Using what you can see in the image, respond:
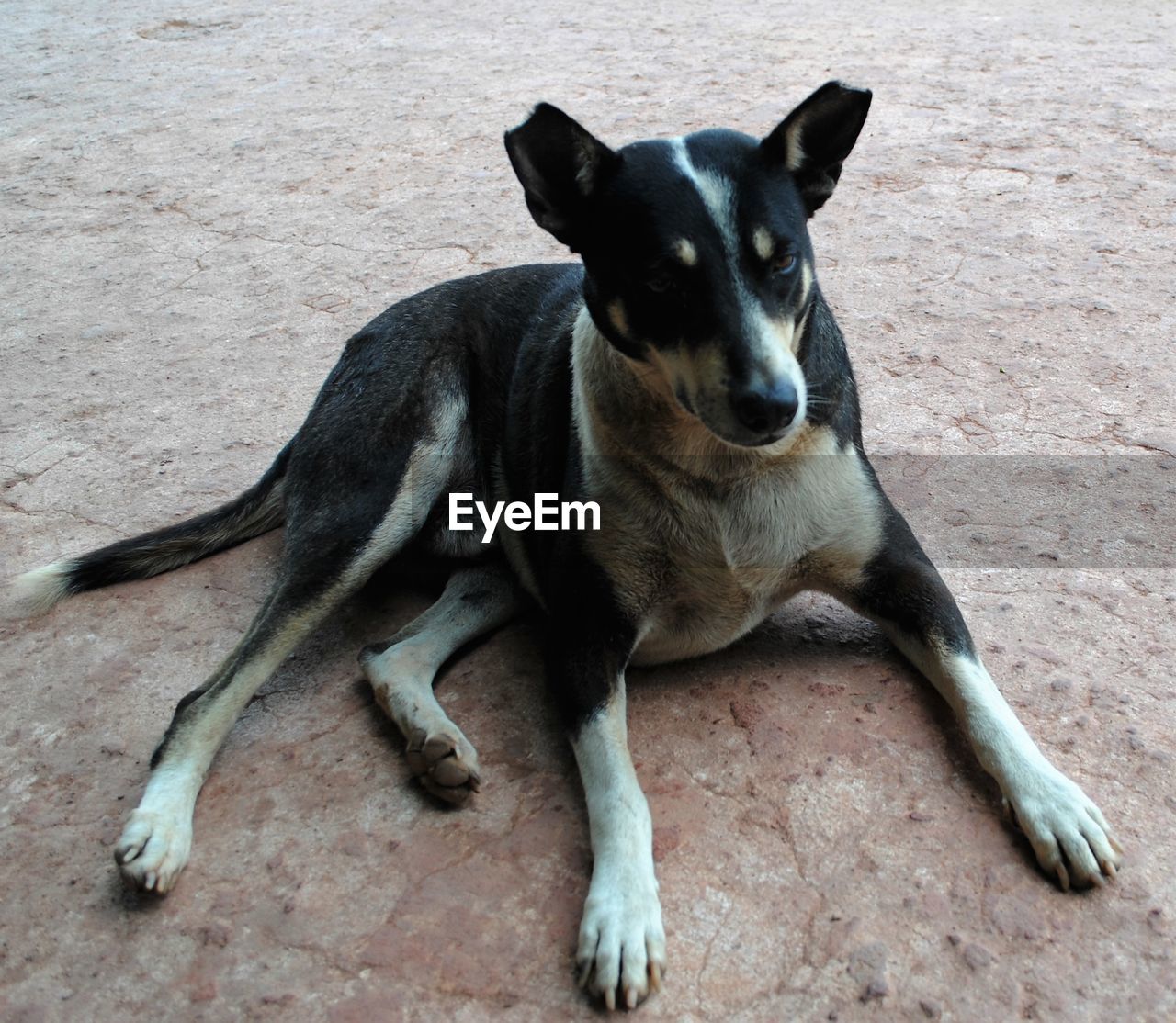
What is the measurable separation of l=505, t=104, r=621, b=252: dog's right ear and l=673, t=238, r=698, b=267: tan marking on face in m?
0.28

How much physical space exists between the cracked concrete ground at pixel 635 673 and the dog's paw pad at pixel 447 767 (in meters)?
0.05

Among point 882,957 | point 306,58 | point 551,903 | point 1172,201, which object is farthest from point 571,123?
point 306,58

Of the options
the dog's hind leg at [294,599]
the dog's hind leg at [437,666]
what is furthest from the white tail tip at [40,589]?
the dog's hind leg at [437,666]

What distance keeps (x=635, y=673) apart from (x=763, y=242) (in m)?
1.06

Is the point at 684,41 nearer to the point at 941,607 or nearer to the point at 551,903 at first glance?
the point at 941,607

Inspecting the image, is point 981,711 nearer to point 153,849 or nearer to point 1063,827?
point 1063,827

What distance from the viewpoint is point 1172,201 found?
15.8 ft

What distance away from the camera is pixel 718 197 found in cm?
229

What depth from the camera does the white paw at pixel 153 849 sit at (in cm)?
228

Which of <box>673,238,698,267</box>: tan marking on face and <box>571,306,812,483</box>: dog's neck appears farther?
<box>571,306,812,483</box>: dog's neck

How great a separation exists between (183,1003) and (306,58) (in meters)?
6.84

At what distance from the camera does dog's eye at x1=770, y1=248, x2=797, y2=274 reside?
228 centimetres

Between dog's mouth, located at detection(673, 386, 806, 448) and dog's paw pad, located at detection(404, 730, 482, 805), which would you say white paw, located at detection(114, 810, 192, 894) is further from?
dog's mouth, located at detection(673, 386, 806, 448)

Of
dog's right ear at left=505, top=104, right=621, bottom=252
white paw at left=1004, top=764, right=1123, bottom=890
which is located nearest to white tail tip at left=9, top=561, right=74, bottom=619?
dog's right ear at left=505, top=104, right=621, bottom=252
